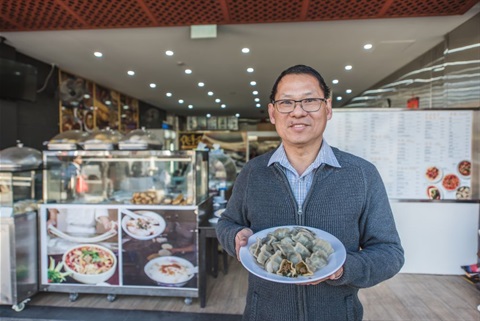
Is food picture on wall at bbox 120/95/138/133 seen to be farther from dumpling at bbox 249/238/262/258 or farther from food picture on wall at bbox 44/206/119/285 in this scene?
dumpling at bbox 249/238/262/258

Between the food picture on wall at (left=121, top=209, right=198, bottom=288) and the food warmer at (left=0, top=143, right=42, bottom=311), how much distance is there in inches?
35.5

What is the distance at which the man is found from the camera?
1.14 m

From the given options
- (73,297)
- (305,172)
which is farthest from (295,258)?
(73,297)

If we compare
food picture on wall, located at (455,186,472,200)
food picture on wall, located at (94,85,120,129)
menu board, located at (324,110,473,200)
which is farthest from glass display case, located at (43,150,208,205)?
food picture on wall, located at (94,85,120,129)

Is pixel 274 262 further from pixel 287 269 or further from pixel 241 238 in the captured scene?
pixel 241 238

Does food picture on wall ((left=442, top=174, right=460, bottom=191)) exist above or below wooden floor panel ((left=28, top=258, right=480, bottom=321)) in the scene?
above

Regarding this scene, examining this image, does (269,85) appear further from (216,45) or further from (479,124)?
(479,124)

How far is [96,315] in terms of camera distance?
9.23 ft

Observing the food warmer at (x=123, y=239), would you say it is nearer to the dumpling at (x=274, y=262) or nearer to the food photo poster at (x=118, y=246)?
the food photo poster at (x=118, y=246)

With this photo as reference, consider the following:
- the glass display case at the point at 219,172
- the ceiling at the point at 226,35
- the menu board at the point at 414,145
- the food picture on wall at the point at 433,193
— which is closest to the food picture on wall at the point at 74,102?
the ceiling at the point at 226,35

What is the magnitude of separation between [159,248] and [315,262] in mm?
2367

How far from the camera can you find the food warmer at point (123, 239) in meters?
3.01

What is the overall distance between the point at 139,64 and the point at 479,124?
17.3 feet

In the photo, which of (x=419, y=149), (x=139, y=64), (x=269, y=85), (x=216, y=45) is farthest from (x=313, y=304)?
(x=269, y=85)
